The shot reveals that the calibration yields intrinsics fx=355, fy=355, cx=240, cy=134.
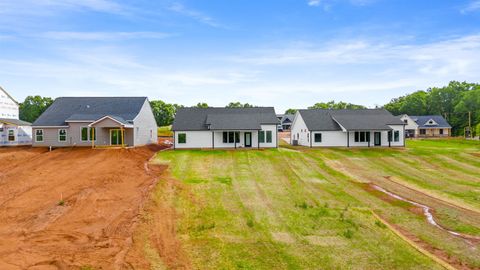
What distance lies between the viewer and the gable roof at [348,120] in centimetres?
4050

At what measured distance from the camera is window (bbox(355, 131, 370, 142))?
1607 inches

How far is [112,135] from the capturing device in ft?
116

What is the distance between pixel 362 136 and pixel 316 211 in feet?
88.6

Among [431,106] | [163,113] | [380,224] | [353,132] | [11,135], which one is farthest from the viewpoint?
[431,106]

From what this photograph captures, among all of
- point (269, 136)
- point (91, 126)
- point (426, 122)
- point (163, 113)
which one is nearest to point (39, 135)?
point (91, 126)

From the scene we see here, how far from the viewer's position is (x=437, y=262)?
1054cm

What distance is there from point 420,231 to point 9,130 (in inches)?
1546

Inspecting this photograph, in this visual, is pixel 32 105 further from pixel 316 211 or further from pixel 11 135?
pixel 316 211

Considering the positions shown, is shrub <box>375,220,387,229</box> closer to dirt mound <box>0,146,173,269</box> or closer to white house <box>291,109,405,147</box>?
dirt mound <box>0,146,173,269</box>

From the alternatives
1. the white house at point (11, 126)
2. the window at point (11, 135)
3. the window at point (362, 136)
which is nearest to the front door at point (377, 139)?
the window at point (362, 136)

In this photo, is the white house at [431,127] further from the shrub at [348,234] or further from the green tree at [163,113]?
the shrub at [348,234]

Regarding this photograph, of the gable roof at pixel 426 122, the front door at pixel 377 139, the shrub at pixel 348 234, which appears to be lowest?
the shrub at pixel 348 234

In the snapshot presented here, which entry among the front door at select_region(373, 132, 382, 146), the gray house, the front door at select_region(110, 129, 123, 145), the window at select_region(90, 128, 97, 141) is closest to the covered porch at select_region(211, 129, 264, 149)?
the gray house

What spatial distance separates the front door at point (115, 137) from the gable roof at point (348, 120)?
20777 millimetres
